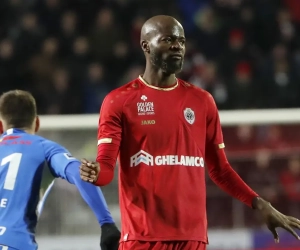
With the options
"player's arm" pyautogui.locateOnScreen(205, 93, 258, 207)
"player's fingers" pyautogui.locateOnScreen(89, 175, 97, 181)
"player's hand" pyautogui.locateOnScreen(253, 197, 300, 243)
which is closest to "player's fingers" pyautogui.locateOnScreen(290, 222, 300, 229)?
"player's hand" pyautogui.locateOnScreen(253, 197, 300, 243)

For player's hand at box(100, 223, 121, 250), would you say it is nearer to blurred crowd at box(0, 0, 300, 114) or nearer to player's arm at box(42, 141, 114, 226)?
player's arm at box(42, 141, 114, 226)

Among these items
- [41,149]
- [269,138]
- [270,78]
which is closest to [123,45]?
[270,78]

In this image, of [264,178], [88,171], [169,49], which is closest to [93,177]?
[88,171]

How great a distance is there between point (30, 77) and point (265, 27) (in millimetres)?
3148

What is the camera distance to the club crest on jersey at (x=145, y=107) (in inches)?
142

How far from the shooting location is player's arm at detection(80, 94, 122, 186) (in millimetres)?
3363

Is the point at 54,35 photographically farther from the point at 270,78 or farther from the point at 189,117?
the point at 189,117

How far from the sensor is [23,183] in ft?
12.3

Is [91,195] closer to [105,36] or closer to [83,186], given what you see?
[83,186]

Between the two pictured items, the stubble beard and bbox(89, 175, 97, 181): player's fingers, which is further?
the stubble beard

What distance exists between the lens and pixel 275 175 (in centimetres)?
711

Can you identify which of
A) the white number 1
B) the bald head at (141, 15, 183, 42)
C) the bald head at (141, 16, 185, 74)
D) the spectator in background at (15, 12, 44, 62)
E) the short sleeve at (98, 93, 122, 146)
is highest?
the spectator in background at (15, 12, 44, 62)

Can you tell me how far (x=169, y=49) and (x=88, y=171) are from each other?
74cm

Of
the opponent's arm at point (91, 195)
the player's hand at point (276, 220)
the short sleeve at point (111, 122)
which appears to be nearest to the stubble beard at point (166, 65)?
the short sleeve at point (111, 122)
